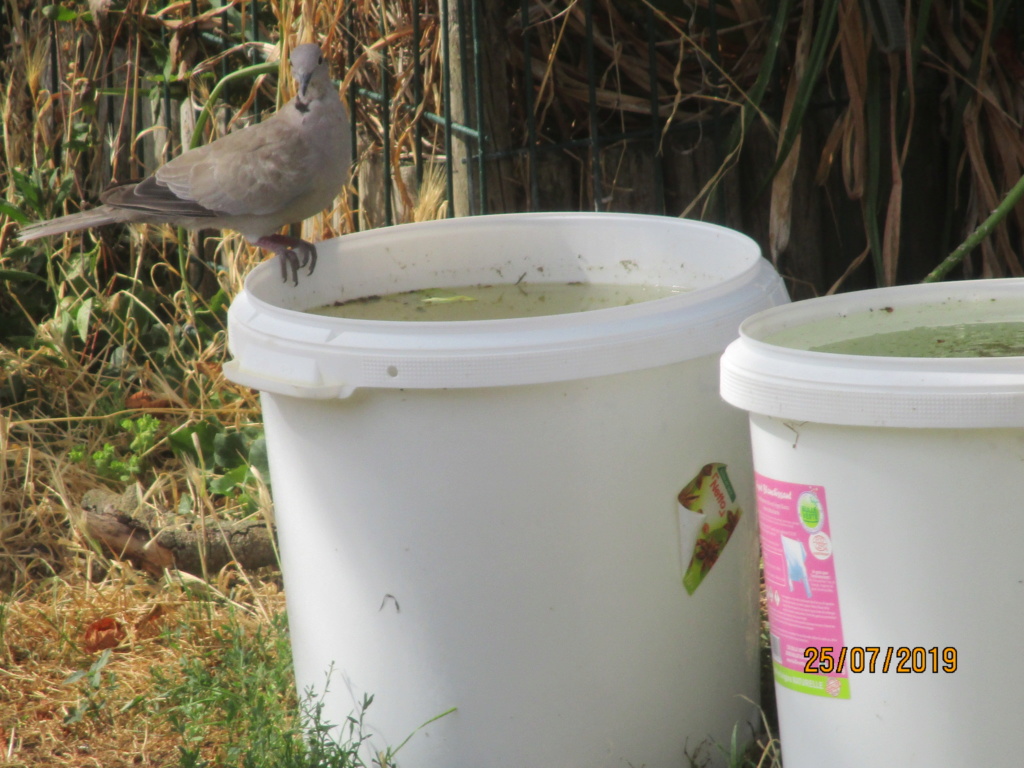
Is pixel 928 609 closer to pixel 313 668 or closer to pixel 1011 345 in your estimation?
pixel 1011 345

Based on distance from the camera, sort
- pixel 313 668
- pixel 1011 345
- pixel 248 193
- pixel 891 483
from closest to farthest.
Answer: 1. pixel 891 483
2. pixel 1011 345
3. pixel 313 668
4. pixel 248 193

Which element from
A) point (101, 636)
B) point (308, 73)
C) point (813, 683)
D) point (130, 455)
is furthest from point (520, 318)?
point (130, 455)

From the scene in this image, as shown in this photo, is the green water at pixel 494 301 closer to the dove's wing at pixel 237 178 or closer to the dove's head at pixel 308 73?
the dove's wing at pixel 237 178

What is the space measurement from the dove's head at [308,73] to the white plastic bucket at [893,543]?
1.25m

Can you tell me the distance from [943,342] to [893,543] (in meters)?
0.34

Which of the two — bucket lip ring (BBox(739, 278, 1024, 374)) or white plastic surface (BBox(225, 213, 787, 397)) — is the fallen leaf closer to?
white plastic surface (BBox(225, 213, 787, 397))

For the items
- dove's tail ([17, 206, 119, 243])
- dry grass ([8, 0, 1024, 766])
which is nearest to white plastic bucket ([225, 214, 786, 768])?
dry grass ([8, 0, 1024, 766])

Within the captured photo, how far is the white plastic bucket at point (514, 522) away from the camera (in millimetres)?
1423

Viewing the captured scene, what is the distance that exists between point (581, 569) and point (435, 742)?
1.08 feet

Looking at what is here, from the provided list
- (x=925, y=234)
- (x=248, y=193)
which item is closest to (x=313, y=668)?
(x=248, y=193)

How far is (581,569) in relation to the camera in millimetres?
1474

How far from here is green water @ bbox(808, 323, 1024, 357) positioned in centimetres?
138
